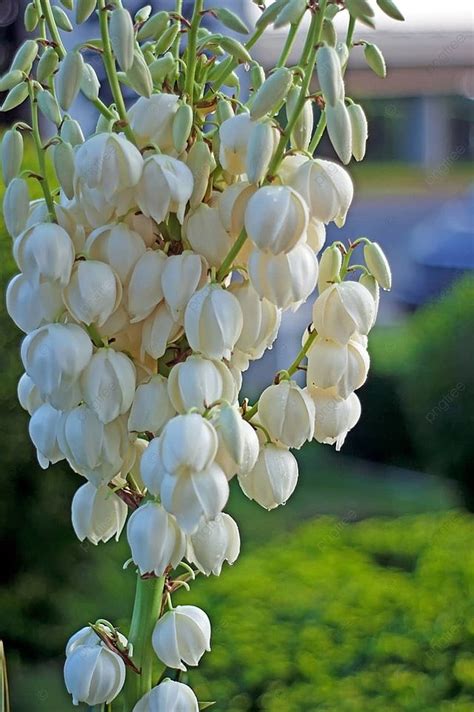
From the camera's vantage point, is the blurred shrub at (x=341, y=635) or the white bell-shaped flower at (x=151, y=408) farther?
the blurred shrub at (x=341, y=635)

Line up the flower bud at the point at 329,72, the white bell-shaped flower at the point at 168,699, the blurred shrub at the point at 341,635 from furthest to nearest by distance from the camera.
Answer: the blurred shrub at the point at 341,635, the white bell-shaped flower at the point at 168,699, the flower bud at the point at 329,72

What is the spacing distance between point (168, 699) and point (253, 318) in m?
0.21

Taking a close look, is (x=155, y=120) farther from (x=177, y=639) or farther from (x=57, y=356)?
(x=177, y=639)

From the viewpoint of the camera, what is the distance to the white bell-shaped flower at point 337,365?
1.65ft

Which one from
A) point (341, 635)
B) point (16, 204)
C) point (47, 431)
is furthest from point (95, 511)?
point (341, 635)

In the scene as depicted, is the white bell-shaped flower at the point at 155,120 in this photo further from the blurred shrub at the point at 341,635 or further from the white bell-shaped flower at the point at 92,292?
the blurred shrub at the point at 341,635

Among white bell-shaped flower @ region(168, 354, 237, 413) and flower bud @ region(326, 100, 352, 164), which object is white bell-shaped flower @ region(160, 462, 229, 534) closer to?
white bell-shaped flower @ region(168, 354, 237, 413)

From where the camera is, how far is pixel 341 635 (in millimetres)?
1395

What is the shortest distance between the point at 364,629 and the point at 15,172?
41.3 inches

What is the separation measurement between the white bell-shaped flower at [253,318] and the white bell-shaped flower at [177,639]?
146 mm

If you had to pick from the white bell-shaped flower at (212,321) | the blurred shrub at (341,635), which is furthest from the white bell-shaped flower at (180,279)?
the blurred shrub at (341,635)

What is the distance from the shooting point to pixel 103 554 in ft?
5.27

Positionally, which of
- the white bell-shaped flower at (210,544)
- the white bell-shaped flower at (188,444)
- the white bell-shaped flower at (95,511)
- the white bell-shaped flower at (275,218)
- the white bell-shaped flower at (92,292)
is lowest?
the white bell-shaped flower at (95,511)

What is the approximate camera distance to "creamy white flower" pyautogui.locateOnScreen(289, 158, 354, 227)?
1.53 feet
